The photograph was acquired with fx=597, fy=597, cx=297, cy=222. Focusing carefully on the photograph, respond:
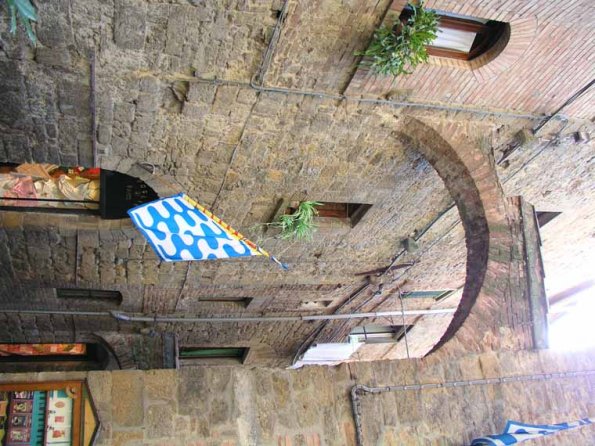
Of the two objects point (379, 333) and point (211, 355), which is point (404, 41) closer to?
point (211, 355)

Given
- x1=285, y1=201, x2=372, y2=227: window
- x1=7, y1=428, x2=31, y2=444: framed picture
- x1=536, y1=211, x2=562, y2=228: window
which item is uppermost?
x1=536, y1=211, x2=562, y2=228: window

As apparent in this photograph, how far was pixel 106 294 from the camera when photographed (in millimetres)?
8148

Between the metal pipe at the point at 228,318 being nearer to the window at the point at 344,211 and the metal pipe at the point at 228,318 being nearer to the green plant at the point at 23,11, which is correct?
the window at the point at 344,211

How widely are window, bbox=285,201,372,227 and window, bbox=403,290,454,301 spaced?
2.92m

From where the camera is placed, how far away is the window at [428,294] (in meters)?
10.1

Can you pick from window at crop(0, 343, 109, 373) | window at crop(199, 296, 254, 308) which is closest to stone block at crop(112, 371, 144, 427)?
window at crop(199, 296, 254, 308)

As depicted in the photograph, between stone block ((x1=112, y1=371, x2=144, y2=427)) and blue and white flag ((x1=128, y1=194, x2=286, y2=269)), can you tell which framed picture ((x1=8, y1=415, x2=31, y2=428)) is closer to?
stone block ((x1=112, y1=371, x2=144, y2=427))

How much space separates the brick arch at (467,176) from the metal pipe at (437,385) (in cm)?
134

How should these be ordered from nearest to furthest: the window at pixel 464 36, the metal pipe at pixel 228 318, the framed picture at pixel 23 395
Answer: the framed picture at pixel 23 395 < the window at pixel 464 36 < the metal pipe at pixel 228 318

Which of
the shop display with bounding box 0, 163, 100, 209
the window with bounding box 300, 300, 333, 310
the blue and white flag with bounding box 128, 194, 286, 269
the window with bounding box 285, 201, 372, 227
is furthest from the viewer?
the window with bounding box 300, 300, 333, 310

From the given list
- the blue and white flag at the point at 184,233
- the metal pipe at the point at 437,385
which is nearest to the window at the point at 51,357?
the blue and white flag at the point at 184,233

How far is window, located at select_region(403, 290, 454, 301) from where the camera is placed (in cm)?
1012

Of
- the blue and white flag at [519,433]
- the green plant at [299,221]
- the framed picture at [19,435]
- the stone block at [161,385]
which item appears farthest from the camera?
the green plant at [299,221]

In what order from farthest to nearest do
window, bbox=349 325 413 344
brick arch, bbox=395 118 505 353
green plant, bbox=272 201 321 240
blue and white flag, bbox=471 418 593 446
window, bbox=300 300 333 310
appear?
window, bbox=349 325 413 344
window, bbox=300 300 333 310
green plant, bbox=272 201 321 240
brick arch, bbox=395 118 505 353
blue and white flag, bbox=471 418 593 446
